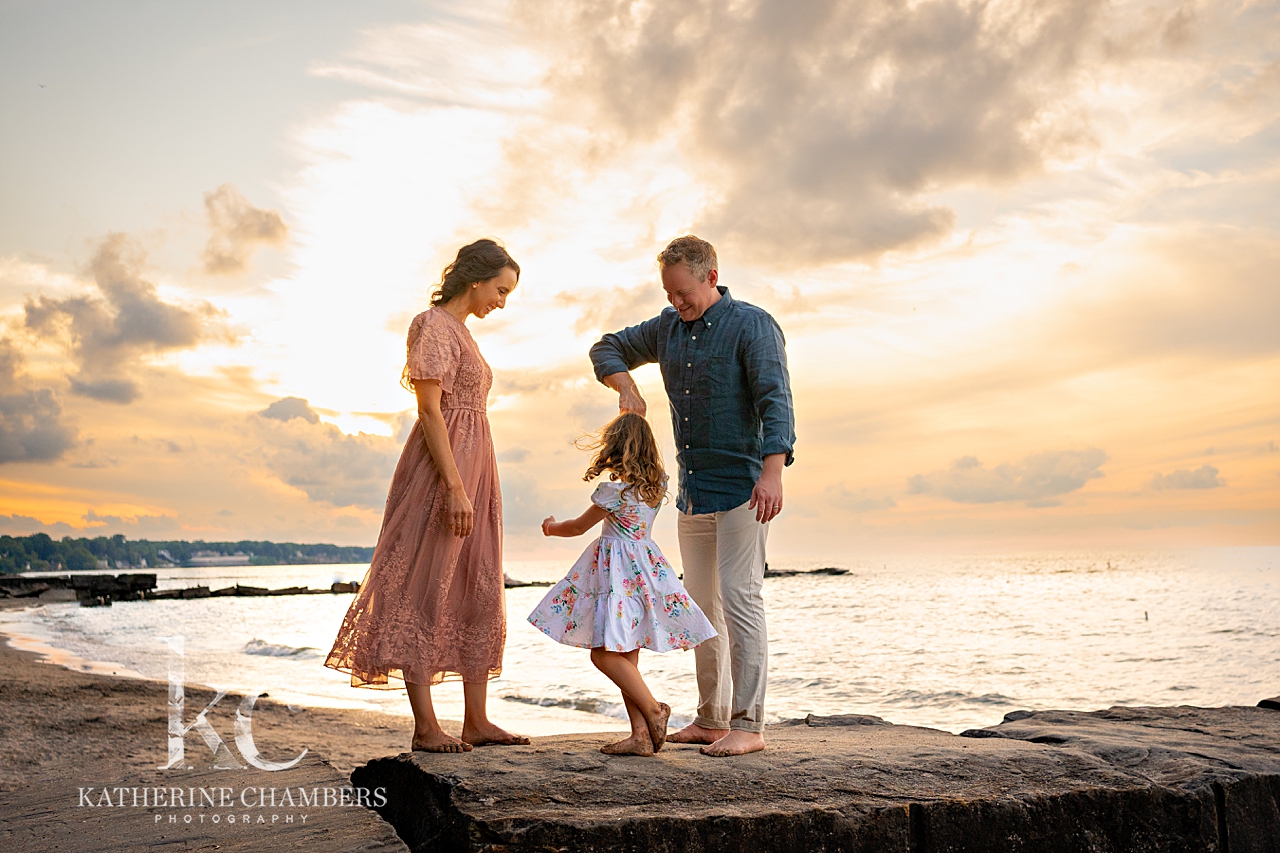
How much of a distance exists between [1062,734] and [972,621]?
24525mm

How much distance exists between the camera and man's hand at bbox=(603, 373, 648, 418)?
13.2ft

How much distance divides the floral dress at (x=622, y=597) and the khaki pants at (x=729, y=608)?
0.17 meters

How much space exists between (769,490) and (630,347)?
1238 millimetres

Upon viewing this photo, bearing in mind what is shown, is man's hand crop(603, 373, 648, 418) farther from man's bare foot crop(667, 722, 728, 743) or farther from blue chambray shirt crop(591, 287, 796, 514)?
man's bare foot crop(667, 722, 728, 743)

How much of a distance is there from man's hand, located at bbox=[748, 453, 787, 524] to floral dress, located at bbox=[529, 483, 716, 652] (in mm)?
452

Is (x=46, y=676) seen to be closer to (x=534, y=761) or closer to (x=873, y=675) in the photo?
(x=534, y=761)

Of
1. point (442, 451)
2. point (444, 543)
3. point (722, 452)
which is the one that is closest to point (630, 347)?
point (722, 452)

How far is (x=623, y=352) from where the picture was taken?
4426mm

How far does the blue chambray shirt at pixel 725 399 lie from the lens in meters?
3.84

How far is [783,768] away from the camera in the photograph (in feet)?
11.0

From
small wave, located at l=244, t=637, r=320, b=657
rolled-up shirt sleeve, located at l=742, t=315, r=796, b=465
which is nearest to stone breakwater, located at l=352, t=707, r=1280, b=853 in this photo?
rolled-up shirt sleeve, located at l=742, t=315, r=796, b=465

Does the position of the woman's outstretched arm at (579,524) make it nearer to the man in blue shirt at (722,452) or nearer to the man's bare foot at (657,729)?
the man in blue shirt at (722,452)

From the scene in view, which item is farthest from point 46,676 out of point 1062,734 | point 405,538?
point 1062,734

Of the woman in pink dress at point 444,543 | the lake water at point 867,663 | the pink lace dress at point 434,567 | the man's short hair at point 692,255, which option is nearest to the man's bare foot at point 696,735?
the woman in pink dress at point 444,543
